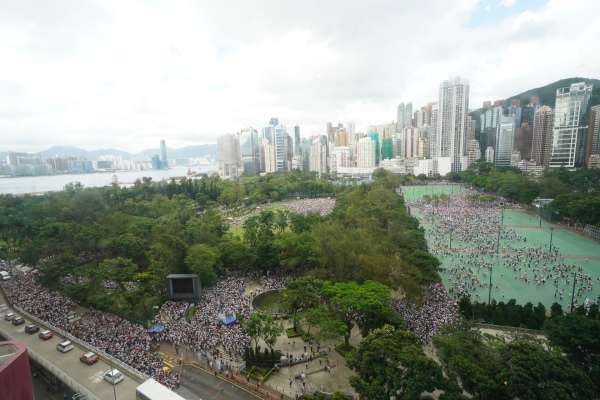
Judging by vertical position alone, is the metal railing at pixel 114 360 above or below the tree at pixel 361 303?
below

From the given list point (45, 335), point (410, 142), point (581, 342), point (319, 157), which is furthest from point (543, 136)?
point (45, 335)

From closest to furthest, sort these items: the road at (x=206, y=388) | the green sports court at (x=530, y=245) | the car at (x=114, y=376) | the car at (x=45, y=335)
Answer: the car at (x=114, y=376) → the road at (x=206, y=388) → the car at (x=45, y=335) → the green sports court at (x=530, y=245)

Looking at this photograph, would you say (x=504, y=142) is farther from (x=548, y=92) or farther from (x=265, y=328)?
(x=265, y=328)

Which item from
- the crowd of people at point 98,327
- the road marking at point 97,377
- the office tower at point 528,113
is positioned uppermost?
the office tower at point 528,113

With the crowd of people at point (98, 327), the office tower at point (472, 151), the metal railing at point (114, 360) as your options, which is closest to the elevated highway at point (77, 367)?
the metal railing at point (114, 360)

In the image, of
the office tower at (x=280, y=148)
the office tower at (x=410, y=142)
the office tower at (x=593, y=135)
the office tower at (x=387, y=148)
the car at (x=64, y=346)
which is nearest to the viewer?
the car at (x=64, y=346)

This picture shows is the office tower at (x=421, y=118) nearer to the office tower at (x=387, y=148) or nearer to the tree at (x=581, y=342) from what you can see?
the office tower at (x=387, y=148)

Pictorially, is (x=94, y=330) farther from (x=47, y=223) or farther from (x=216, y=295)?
(x=47, y=223)
